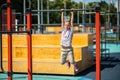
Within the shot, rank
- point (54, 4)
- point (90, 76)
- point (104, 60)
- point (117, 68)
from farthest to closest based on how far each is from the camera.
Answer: point (54, 4) → point (104, 60) → point (117, 68) → point (90, 76)

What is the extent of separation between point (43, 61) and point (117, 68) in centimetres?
291

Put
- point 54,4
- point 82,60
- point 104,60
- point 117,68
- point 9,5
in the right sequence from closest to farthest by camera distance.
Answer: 1. point 9,5
2. point 82,60
3. point 117,68
4. point 104,60
5. point 54,4

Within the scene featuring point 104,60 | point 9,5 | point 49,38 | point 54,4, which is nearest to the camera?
point 9,5

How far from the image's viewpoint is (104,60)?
51.5 feet

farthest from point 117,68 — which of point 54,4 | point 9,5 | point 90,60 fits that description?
point 54,4

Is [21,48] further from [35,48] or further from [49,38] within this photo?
[49,38]

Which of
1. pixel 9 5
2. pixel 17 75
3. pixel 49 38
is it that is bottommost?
pixel 17 75

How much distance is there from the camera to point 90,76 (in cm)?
1127

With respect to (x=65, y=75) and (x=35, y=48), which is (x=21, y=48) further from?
(x=65, y=75)

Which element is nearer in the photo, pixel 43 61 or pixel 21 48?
pixel 43 61

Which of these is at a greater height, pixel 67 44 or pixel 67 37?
pixel 67 37

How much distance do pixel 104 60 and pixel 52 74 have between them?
4.51 meters

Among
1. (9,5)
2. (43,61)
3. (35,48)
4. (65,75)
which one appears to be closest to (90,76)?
(65,75)

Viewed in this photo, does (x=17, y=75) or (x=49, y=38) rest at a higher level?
(x=49, y=38)
